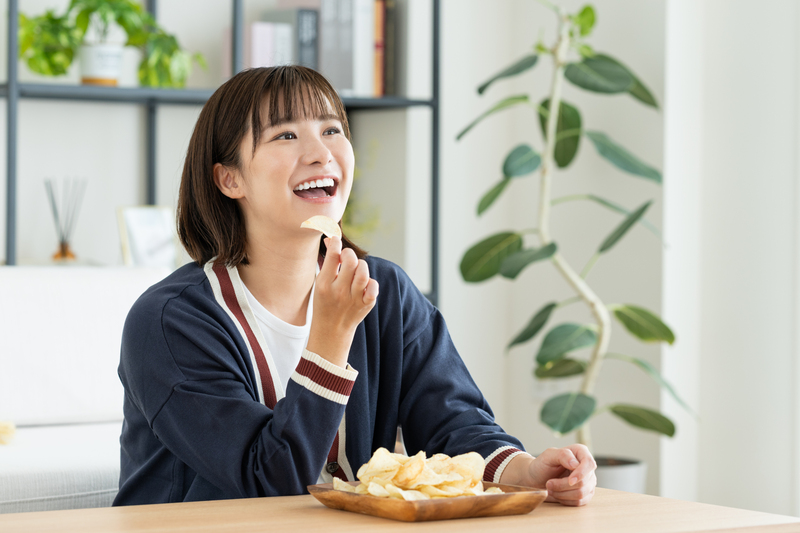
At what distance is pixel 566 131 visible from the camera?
2.80 metres

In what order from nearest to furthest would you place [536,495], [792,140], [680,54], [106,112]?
[536,495] < [792,140] < [680,54] < [106,112]

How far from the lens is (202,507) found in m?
0.94

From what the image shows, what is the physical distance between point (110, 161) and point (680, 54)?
1722mm

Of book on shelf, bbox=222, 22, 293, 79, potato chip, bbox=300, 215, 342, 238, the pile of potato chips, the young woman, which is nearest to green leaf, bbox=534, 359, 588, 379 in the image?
book on shelf, bbox=222, 22, 293, 79

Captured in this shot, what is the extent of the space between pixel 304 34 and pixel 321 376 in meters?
1.99

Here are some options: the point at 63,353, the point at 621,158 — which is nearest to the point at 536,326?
the point at 621,158

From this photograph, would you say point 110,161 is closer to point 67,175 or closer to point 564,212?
point 67,175

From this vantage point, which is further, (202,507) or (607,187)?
(607,187)

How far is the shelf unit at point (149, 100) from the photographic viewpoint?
2555 millimetres

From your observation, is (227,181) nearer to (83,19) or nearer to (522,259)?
(522,259)

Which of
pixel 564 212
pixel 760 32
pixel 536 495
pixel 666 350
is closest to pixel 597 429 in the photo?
pixel 666 350

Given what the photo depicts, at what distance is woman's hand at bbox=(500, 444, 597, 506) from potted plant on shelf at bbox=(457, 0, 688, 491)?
4.30ft

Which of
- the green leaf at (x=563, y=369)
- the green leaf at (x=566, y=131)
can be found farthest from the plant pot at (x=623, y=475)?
the green leaf at (x=566, y=131)

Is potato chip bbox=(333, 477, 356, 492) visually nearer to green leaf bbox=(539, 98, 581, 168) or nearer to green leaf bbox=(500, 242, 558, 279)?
green leaf bbox=(500, 242, 558, 279)
